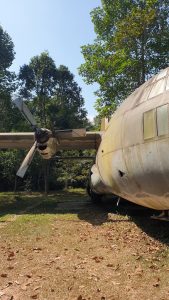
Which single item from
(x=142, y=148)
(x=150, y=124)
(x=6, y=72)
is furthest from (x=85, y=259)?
(x=6, y=72)

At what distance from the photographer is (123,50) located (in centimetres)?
3344

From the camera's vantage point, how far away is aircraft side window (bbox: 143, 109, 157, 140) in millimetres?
8615

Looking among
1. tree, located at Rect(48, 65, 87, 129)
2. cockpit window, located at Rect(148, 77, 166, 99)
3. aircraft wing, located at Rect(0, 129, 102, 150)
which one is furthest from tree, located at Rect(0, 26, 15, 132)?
cockpit window, located at Rect(148, 77, 166, 99)

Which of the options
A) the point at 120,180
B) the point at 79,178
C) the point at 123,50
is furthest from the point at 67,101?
the point at 120,180

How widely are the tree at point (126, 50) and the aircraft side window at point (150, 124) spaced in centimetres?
2457

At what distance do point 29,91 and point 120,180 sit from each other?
2251 inches

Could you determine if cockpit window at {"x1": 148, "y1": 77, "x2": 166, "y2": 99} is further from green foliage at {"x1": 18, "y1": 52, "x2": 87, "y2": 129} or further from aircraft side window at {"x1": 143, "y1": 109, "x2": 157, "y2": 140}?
green foliage at {"x1": 18, "y1": 52, "x2": 87, "y2": 129}

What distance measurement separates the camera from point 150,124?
8.82 m

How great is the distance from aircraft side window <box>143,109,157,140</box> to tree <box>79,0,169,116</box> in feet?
80.6

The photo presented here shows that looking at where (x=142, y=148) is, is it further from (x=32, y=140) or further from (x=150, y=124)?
(x=32, y=140)

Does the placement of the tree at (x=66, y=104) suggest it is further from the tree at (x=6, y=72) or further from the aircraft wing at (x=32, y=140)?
the aircraft wing at (x=32, y=140)

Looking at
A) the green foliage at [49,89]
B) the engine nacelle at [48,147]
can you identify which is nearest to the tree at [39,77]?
Answer: the green foliage at [49,89]

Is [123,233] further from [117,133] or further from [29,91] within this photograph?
[29,91]

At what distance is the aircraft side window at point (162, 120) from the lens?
321 inches
